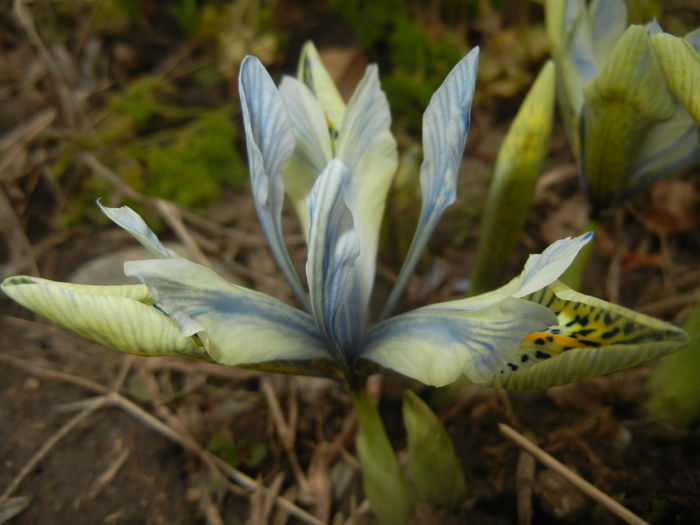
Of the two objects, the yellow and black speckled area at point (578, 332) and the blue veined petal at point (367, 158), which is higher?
the blue veined petal at point (367, 158)

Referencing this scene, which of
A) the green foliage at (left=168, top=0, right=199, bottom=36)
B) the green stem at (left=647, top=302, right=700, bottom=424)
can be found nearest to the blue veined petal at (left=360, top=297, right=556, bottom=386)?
the green stem at (left=647, top=302, right=700, bottom=424)

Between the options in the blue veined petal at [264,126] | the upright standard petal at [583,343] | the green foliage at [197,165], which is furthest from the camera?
the green foliage at [197,165]

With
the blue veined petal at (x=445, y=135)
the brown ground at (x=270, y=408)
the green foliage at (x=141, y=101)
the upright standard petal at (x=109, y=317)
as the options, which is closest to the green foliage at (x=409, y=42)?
the brown ground at (x=270, y=408)

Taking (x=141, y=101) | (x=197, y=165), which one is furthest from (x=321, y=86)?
(x=141, y=101)

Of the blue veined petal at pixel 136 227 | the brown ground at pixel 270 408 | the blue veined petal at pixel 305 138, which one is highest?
the blue veined petal at pixel 305 138

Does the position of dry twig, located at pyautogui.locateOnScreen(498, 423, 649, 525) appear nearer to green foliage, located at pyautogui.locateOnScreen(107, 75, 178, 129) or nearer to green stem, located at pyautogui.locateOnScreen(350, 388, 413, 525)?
green stem, located at pyautogui.locateOnScreen(350, 388, 413, 525)

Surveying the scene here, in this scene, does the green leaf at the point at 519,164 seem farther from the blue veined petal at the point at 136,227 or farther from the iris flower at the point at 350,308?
the blue veined petal at the point at 136,227
